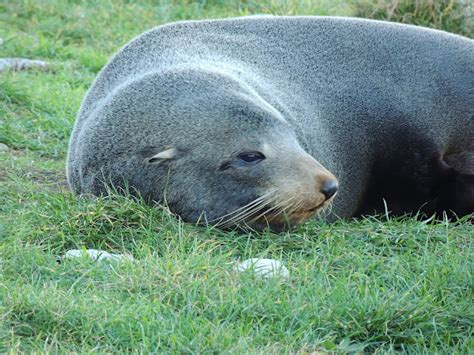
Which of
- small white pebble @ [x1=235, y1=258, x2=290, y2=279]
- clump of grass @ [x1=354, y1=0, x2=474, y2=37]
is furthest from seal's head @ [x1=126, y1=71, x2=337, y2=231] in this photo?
clump of grass @ [x1=354, y1=0, x2=474, y2=37]

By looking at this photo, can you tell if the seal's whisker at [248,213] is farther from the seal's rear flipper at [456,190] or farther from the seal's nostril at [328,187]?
the seal's rear flipper at [456,190]

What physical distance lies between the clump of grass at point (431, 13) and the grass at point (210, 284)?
14.4 feet

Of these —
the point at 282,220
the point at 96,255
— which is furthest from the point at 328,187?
the point at 96,255

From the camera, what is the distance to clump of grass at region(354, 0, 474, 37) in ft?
31.0

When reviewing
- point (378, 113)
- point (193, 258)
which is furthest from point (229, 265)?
point (378, 113)

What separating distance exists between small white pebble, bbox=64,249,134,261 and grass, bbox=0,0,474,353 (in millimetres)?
76

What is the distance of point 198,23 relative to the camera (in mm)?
5973

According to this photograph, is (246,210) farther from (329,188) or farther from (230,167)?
(329,188)

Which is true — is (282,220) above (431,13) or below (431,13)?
above

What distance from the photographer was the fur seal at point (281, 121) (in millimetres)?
4781

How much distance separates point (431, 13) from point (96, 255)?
5.97 m

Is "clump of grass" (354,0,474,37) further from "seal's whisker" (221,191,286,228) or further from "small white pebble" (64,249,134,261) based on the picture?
"small white pebble" (64,249,134,261)

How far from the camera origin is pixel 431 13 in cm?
951

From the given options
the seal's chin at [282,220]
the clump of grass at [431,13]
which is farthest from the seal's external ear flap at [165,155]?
the clump of grass at [431,13]
